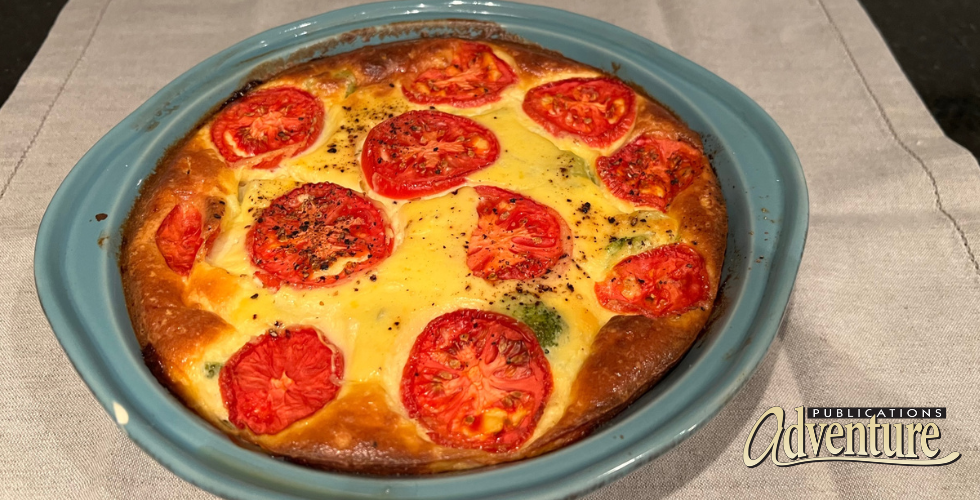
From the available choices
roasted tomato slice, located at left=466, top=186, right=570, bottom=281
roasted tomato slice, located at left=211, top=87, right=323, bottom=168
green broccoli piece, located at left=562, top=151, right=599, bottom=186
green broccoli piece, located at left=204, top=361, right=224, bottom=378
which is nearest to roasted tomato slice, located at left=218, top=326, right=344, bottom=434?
green broccoli piece, located at left=204, top=361, right=224, bottom=378

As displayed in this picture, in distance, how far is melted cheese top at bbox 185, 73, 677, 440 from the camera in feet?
7.72

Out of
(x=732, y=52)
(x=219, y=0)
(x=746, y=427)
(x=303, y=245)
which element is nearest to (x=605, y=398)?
(x=746, y=427)

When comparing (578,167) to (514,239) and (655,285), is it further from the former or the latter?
(655,285)

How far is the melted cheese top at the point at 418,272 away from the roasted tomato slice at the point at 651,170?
0.07 m

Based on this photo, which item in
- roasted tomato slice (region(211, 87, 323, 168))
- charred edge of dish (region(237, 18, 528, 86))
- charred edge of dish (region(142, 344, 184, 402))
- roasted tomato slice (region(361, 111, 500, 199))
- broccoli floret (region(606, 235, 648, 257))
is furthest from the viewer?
charred edge of dish (region(237, 18, 528, 86))

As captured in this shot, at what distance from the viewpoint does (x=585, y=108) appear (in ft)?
10.4

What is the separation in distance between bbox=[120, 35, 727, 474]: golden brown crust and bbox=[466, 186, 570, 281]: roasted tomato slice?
1.17 ft

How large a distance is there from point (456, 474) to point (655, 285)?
3.35 ft

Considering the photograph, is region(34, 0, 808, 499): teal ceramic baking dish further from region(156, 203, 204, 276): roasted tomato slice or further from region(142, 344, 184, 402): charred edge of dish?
region(156, 203, 204, 276): roasted tomato slice

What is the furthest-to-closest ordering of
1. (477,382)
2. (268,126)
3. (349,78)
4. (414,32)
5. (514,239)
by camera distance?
(414,32)
(349,78)
(268,126)
(514,239)
(477,382)

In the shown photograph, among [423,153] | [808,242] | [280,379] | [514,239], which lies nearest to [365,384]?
[280,379]

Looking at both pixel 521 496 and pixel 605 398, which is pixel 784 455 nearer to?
pixel 605 398

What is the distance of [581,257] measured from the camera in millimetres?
2604

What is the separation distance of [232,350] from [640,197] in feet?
5.43
